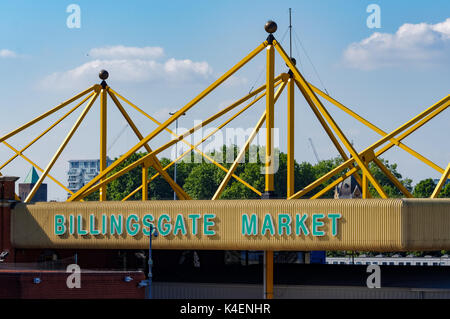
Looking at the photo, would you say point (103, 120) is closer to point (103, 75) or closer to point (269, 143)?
point (103, 75)

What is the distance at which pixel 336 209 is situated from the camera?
59094 mm

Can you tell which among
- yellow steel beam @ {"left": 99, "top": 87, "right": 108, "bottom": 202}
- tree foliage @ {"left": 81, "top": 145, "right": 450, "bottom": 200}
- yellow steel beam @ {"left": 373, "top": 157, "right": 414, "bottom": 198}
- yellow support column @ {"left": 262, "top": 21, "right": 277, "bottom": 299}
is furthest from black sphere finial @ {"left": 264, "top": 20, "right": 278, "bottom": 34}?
tree foliage @ {"left": 81, "top": 145, "right": 450, "bottom": 200}

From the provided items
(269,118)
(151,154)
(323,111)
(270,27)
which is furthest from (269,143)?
(151,154)

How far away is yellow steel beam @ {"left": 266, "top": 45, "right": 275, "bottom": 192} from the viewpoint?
206ft

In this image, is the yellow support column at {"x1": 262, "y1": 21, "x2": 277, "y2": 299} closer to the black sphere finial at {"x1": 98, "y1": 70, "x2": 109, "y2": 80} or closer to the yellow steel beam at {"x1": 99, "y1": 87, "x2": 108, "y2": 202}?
the black sphere finial at {"x1": 98, "y1": 70, "x2": 109, "y2": 80}

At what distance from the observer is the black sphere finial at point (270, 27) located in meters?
64.9

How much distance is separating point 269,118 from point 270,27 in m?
6.99

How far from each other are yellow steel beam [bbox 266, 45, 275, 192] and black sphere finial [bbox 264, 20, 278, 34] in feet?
3.91

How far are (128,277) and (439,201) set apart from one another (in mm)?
21659

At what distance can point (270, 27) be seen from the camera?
65.0m
